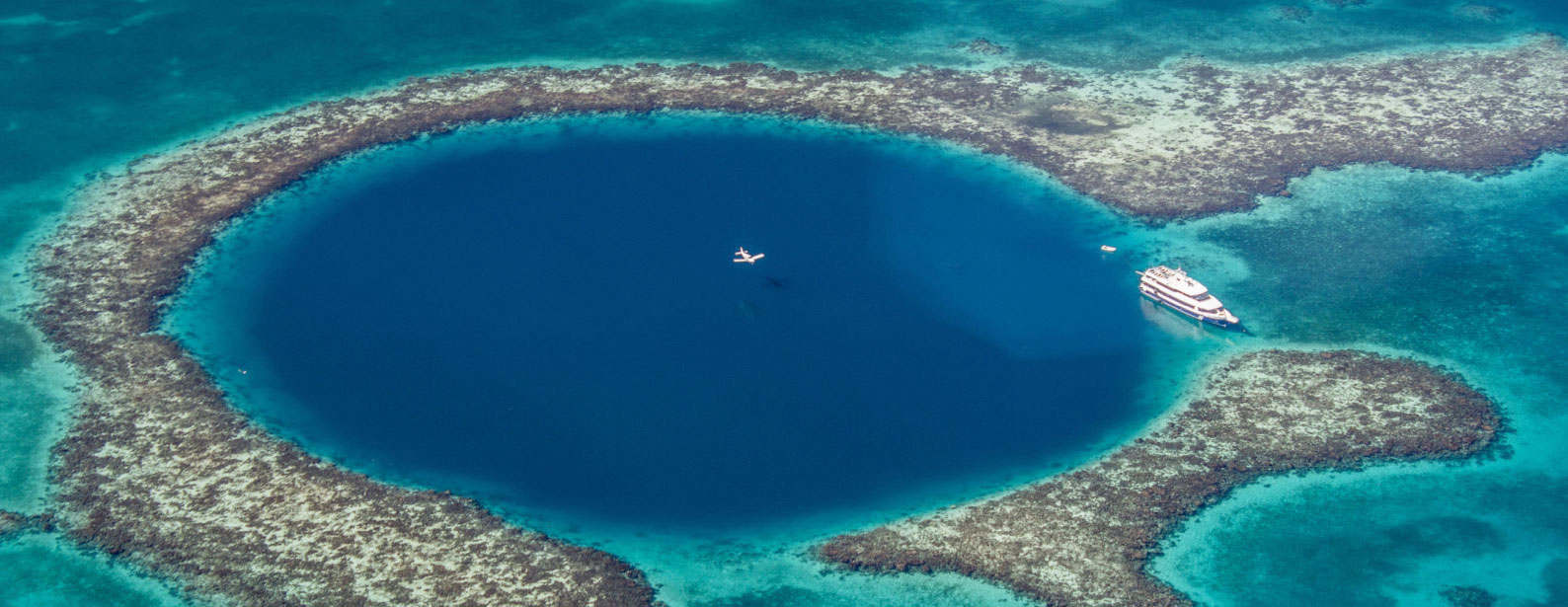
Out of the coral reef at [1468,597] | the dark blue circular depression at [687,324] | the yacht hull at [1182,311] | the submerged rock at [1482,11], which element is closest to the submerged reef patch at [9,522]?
the dark blue circular depression at [687,324]

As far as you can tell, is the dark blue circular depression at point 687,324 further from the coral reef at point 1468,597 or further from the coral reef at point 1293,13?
the coral reef at point 1293,13

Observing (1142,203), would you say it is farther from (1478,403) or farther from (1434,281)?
(1478,403)

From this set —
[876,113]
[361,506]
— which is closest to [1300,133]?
[876,113]

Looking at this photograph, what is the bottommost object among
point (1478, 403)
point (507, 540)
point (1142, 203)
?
point (507, 540)

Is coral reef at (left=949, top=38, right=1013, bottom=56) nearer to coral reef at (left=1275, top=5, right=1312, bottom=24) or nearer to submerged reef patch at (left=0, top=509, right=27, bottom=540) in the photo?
coral reef at (left=1275, top=5, right=1312, bottom=24)

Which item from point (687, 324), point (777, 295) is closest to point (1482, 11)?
point (777, 295)
